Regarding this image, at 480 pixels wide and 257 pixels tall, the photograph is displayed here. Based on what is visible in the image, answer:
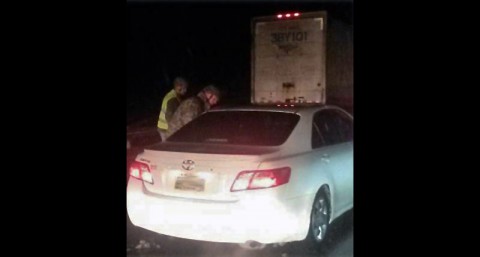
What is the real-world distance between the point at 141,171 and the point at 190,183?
16.5 inches

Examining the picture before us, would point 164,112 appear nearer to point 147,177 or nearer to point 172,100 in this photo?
point 172,100

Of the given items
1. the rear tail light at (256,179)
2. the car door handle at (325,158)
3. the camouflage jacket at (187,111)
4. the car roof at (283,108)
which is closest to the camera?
the rear tail light at (256,179)

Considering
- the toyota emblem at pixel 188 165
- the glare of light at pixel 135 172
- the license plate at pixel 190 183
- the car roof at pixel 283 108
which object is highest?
the car roof at pixel 283 108

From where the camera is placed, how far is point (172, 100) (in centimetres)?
445

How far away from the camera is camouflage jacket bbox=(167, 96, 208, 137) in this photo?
439 centimetres

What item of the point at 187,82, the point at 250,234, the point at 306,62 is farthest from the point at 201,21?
the point at 250,234

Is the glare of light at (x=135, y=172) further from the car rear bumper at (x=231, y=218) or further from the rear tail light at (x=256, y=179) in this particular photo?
the rear tail light at (x=256, y=179)

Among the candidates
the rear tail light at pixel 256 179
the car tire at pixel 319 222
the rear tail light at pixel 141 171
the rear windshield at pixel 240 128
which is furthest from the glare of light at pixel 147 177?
the car tire at pixel 319 222

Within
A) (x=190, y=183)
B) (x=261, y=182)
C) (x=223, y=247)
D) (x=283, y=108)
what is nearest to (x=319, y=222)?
(x=261, y=182)

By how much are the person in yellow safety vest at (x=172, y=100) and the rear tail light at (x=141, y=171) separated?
0.42 metres

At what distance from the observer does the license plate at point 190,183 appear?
3.88 m

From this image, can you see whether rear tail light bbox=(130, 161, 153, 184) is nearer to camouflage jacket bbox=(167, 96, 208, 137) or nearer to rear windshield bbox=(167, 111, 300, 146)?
rear windshield bbox=(167, 111, 300, 146)
